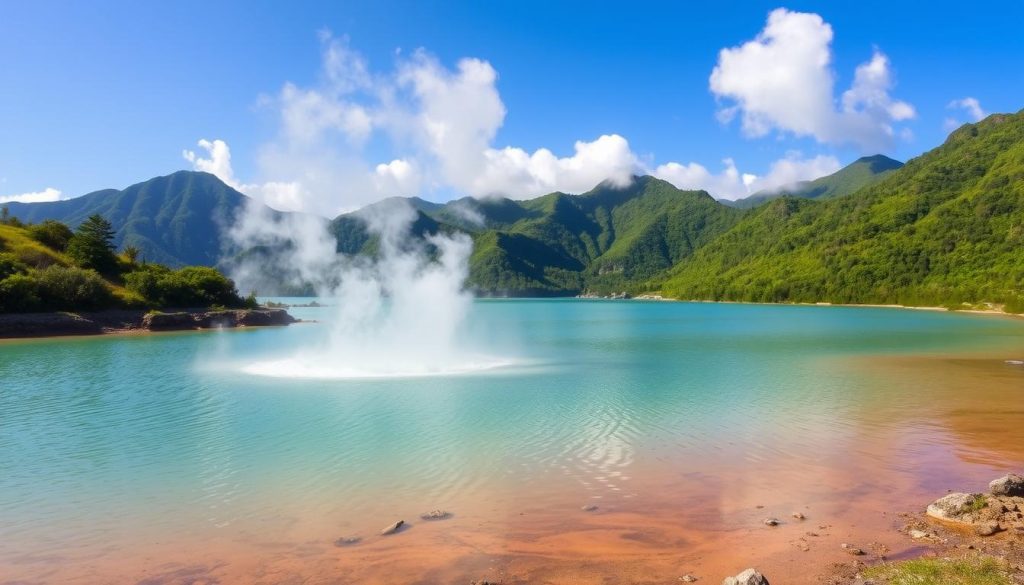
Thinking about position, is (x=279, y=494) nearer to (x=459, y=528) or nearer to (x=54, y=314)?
(x=459, y=528)

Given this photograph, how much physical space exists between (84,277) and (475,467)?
93.7 metres

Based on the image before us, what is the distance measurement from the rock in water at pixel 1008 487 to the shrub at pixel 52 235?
422 feet

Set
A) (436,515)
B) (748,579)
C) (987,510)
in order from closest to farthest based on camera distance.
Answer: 1. (748,579)
2. (987,510)
3. (436,515)

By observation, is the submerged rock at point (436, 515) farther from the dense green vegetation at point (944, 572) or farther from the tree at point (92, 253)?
the tree at point (92, 253)

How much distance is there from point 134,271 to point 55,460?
100m

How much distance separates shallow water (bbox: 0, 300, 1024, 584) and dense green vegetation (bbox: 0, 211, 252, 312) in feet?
183

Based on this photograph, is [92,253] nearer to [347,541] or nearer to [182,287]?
[182,287]

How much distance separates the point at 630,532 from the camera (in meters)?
12.9

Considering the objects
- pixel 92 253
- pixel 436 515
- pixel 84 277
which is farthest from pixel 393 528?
pixel 92 253

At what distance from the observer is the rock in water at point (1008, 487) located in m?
13.9

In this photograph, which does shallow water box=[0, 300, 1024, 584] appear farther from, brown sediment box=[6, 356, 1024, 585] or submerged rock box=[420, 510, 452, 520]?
submerged rock box=[420, 510, 452, 520]

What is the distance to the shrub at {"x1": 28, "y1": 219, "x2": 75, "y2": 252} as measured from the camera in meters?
103

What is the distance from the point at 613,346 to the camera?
60656 mm

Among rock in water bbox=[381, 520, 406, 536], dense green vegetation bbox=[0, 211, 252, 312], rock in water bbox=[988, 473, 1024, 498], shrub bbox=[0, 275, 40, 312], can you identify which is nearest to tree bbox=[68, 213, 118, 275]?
dense green vegetation bbox=[0, 211, 252, 312]
